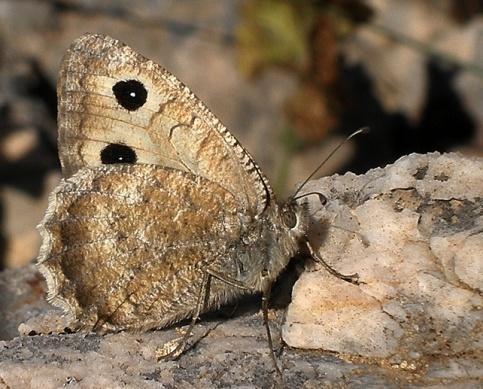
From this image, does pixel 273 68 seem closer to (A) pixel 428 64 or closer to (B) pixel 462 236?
(A) pixel 428 64

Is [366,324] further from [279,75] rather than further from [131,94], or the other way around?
[279,75]

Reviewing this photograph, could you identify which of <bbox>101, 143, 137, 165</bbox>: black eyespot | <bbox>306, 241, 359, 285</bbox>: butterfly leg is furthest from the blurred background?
<bbox>306, 241, 359, 285</bbox>: butterfly leg

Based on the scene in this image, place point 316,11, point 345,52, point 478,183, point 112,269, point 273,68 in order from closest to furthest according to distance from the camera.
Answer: point 478,183
point 112,269
point 316,11
point 273,68
point 345,52

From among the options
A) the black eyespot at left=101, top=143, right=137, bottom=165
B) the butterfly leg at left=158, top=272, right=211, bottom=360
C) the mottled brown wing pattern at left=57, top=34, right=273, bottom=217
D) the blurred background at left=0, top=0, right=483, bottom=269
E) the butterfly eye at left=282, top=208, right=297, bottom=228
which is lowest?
the butterfly leg at left=158, top=272, right=211, bottom=360

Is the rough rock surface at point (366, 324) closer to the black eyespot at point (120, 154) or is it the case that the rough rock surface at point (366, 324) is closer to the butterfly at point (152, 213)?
the butterfly at point (152, 213)

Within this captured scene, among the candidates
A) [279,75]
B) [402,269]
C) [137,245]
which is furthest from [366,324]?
[279,75]

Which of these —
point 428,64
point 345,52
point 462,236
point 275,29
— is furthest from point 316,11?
point 462,236

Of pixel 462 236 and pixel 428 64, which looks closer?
pixel 462 236

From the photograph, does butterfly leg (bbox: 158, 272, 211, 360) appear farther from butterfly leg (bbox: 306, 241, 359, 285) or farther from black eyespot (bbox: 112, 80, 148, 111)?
black eyespot (bbox: 112, 80, 148, 111)
